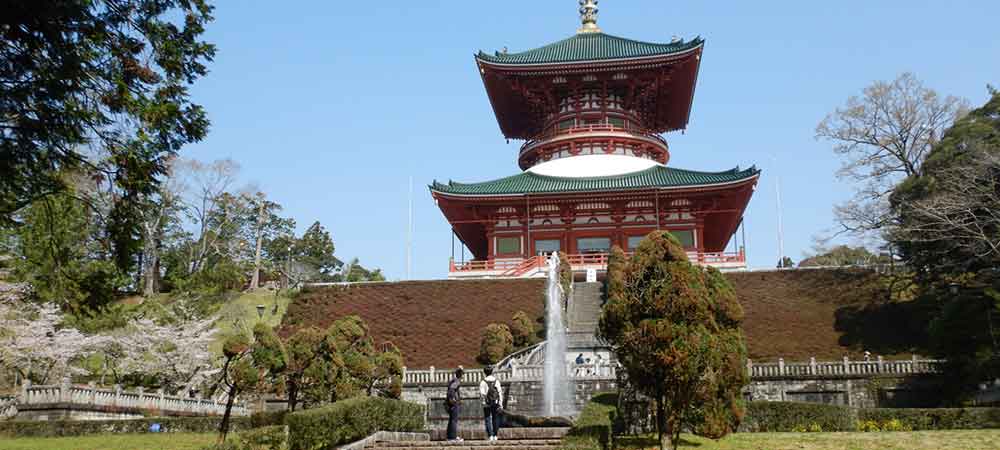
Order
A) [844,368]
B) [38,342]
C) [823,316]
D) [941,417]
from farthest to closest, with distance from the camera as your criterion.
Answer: [823,316] < [38,342] < [844,368] < [941,417]

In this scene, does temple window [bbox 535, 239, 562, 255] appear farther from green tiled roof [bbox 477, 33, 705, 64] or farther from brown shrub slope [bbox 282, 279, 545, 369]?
green tiled roof [bbox 477, 33, 705, 64]

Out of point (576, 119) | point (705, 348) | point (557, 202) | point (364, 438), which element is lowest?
point (364, 438)

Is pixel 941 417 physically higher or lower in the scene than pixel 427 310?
lower

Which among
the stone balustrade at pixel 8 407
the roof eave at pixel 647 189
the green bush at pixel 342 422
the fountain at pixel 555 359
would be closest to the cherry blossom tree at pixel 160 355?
the stone balustrade at pixel 8 407

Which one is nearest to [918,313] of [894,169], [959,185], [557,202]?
[959,185]

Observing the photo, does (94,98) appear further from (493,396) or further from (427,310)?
(427,310)

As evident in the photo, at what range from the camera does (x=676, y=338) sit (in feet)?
43.2

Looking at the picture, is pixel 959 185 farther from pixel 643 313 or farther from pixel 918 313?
pixel 643 313

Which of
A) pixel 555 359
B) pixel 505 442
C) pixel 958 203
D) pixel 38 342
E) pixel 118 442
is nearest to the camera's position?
pixel 505 442

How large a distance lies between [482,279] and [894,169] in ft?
67.4

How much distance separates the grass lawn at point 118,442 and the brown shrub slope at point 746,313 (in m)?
12.6

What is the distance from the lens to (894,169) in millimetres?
41281

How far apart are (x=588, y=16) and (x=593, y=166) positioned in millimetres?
13605

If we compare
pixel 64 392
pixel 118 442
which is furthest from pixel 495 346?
pixel 64 392
